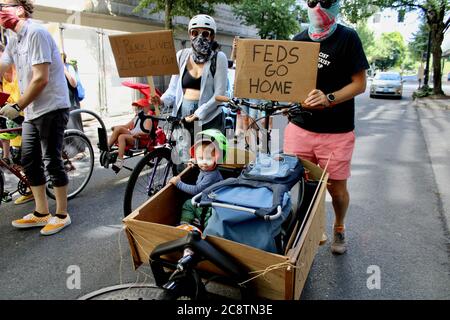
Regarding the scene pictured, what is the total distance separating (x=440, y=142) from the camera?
333 inches

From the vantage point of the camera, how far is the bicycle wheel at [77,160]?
482 centimetres

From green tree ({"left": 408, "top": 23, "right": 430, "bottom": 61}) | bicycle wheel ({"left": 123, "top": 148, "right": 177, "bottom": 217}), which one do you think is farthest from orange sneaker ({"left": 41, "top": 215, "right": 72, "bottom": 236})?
green tree ({"left": 408, "top": 23, "right": 430, "bottom": 61})

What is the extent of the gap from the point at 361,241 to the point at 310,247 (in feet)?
5.72

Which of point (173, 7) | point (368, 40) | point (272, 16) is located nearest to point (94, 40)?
point (173, 7)

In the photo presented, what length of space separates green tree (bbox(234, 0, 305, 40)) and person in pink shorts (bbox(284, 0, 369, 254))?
20.6m

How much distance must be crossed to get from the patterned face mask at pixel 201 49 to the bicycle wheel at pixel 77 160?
6.55 feet

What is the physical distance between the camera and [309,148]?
10.3 ft

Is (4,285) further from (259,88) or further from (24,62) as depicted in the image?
(259,88)

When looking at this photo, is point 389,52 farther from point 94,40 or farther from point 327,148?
point 327,148

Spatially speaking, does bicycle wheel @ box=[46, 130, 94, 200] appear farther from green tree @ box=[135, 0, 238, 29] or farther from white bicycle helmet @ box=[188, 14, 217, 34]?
green tree @ box=[135, 0, 238, 29]

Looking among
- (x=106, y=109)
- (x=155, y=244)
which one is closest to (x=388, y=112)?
(x=106, y=109)

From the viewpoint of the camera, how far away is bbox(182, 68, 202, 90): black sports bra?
12.5 ft

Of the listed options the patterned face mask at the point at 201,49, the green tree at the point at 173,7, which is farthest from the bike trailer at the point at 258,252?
the green tree at the point at 173,7

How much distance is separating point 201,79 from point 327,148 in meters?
1.43
